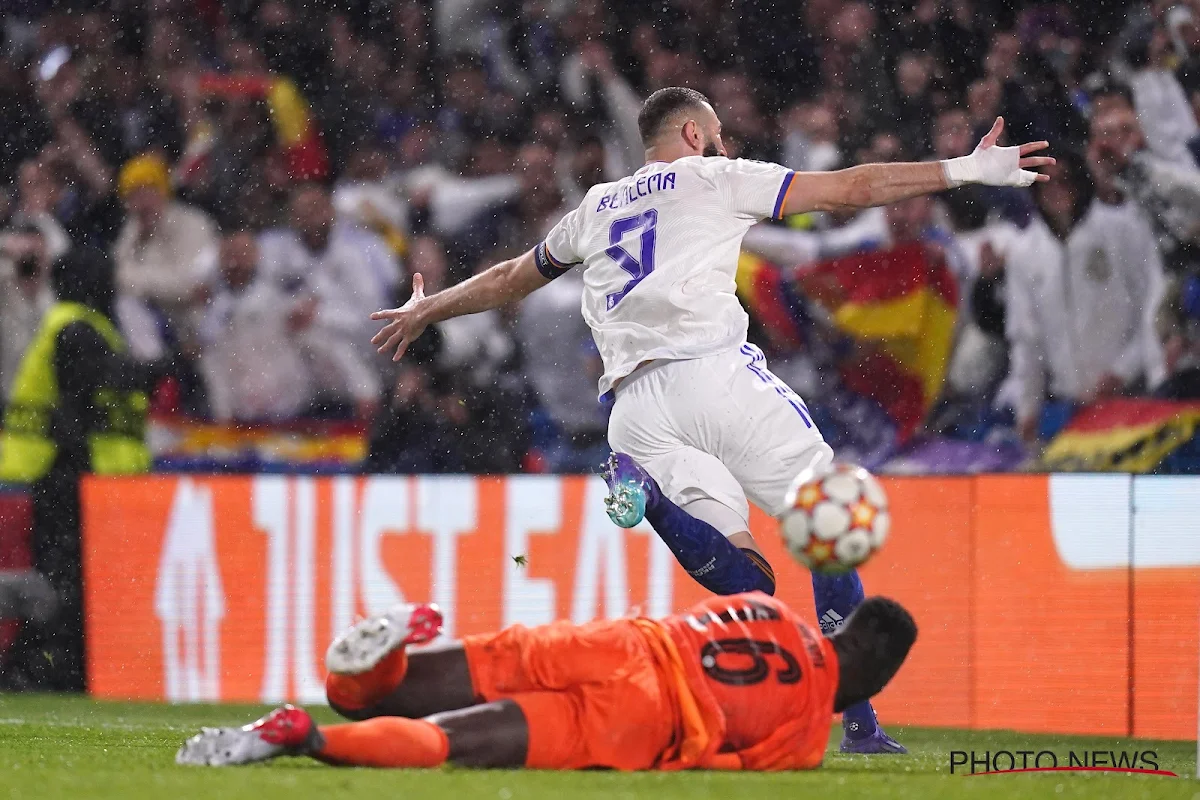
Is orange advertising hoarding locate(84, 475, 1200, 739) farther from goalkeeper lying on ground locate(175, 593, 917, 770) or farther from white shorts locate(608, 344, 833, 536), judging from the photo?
goalkeeper lying on ground locate(175, 593, 917, 770)

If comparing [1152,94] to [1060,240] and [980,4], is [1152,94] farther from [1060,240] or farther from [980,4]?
[980,4]

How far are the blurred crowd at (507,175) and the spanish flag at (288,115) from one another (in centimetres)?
2

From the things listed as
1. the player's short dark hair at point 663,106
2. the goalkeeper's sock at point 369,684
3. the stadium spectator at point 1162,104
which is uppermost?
the stadium spectator at point 1162,104

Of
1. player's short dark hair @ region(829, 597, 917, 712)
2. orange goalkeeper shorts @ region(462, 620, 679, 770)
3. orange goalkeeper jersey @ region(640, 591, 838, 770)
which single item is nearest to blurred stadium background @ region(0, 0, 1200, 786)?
player's short dark hair @ region(829, 597, 917, 712)

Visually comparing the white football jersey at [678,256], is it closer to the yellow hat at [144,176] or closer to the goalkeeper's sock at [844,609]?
the goalkeeper's sock at [844,609]

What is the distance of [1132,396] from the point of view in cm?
809

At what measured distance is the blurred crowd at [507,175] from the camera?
845 centimetres

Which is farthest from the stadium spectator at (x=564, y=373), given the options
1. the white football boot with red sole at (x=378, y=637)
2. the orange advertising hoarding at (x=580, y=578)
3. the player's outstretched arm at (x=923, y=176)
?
the white football boot with red sole at (x=378, y=637)

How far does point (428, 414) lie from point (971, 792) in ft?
17.9

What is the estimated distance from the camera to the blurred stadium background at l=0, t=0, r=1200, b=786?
7098 millimetres

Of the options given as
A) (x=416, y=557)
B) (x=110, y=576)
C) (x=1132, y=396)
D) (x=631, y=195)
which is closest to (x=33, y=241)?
(x=110, y=576)

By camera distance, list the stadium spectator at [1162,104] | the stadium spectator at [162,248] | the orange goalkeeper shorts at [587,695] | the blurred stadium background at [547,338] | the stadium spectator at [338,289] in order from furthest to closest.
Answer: the stadium spectator at [162,248] < the stadium spectator at [338,289] < the stadium spectator at [1162,104] < the blurred stadium background at [547,338] < the orange goalkeeper shorts at [587,695]

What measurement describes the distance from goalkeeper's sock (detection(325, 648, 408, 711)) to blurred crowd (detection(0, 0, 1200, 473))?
4.70 metres

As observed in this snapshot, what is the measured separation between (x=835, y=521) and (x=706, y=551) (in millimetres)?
1014
